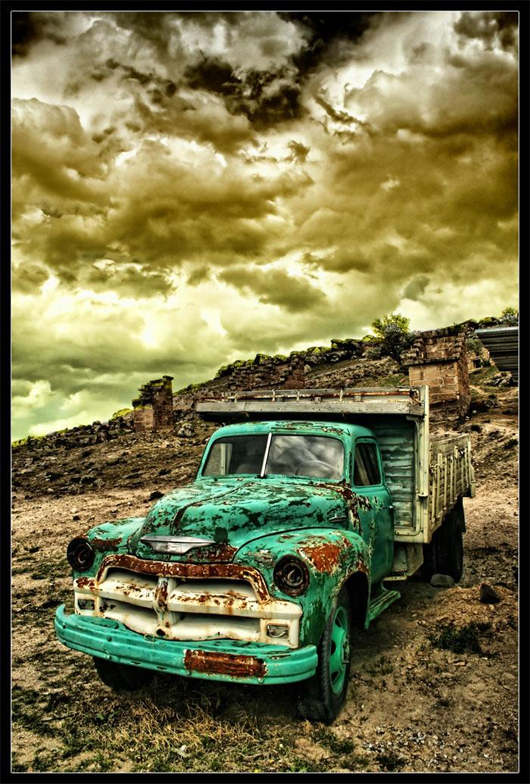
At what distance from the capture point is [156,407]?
18250 mm

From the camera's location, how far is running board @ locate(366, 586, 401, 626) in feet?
13.0

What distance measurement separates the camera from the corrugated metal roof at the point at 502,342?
501 centimetres

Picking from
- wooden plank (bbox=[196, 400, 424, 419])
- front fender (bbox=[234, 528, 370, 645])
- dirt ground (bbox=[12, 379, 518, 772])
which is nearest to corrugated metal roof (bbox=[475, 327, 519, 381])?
wooden plank (bbox=[196, 400, 424, 419])

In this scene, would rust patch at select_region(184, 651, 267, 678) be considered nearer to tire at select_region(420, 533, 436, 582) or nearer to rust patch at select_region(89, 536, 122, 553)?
rust patch at select_region(89, 536, 122, 553)

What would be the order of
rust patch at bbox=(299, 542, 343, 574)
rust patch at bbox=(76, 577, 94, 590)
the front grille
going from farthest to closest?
rust patch at bbox=(76, 577, 94, 590)
rust patch at bbox=(299, 542, 343, 574)
the front grille

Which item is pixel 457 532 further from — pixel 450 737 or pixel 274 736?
pixel 274 736

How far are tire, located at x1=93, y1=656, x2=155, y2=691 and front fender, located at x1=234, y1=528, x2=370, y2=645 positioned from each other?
4.87 ft

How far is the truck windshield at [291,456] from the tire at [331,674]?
41.4 inches

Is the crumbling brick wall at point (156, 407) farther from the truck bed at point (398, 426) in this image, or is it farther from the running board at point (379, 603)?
the running board at point (379, 603)

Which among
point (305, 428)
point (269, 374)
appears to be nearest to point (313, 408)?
point (305, 428)

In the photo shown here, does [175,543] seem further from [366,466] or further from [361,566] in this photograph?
[366,466]

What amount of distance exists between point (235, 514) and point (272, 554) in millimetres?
444

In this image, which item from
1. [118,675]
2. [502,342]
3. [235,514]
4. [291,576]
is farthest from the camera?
[502,342]

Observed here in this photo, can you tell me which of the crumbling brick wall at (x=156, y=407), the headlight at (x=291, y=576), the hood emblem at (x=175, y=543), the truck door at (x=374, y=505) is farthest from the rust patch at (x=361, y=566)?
the crumbling brick wall at (x=156, y=407)
